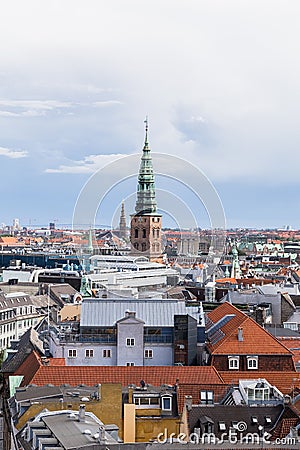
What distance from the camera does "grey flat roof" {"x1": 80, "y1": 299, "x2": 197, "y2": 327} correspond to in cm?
5044

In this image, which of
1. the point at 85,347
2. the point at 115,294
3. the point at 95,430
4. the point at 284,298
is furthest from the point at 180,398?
the point at 284,298

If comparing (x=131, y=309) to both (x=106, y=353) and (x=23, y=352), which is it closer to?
(x=106, y=353)

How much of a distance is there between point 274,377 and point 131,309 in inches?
425

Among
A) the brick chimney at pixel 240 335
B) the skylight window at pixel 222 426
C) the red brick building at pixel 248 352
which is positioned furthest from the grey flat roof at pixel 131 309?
the skylight window at pixel 222 426

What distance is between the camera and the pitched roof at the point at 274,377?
4200 centimetres

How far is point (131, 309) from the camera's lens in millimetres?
51375

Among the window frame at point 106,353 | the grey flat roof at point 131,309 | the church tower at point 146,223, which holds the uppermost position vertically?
the church tower at point 146,223

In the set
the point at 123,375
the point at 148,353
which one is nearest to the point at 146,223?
the point at 148,353

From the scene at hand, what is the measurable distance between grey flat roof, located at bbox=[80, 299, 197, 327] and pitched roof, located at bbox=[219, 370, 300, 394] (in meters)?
7.36

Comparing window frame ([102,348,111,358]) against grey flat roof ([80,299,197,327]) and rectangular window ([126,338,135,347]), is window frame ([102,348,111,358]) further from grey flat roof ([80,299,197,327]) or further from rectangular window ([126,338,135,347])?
grey flat roof ([80,299,197,327])

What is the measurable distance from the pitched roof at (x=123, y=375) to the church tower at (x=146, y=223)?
94843 millimetres

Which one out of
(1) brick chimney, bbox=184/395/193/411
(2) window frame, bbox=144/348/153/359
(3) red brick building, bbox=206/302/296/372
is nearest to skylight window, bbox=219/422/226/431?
(1) brick chimney, bbox=184/395/193/411

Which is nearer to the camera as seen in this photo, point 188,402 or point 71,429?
point 71,429

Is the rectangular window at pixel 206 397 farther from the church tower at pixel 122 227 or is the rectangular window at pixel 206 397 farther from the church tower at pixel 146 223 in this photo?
the church tower at pixel 122 227
